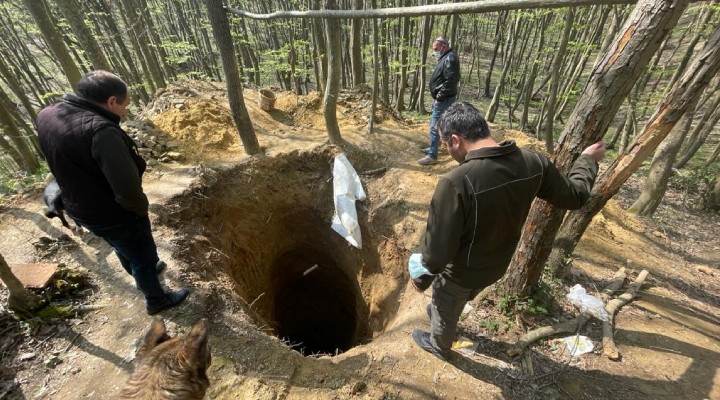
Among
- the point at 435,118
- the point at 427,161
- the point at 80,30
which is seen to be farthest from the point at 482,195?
the point at 80,30

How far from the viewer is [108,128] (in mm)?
2469

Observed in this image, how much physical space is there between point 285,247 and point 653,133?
668 cm

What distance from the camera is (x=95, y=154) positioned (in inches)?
96.9

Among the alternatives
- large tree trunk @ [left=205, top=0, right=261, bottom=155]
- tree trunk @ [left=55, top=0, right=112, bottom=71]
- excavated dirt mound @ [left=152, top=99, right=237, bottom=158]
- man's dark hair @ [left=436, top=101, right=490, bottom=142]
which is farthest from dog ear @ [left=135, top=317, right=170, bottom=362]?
tree trunk @ [left=55, top=0, right=112, bottom=71]

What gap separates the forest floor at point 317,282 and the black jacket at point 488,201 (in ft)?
4.67

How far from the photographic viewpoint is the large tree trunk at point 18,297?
3.19 m

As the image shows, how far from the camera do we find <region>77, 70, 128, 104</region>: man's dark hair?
251 centimetres

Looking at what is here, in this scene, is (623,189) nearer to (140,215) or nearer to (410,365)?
(410,365)

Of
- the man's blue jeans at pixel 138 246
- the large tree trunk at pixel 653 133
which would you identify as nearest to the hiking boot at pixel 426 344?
the large tree trunk at pixel 653 133

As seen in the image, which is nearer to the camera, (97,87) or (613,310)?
(97,87)

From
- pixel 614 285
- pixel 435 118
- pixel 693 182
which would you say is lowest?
pixel 693 182

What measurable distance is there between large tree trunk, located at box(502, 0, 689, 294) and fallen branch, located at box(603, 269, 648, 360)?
110cm

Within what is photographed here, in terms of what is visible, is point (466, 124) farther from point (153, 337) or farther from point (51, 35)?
point (51, 35)

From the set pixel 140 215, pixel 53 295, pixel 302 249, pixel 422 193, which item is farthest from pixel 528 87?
pixel 53 295
